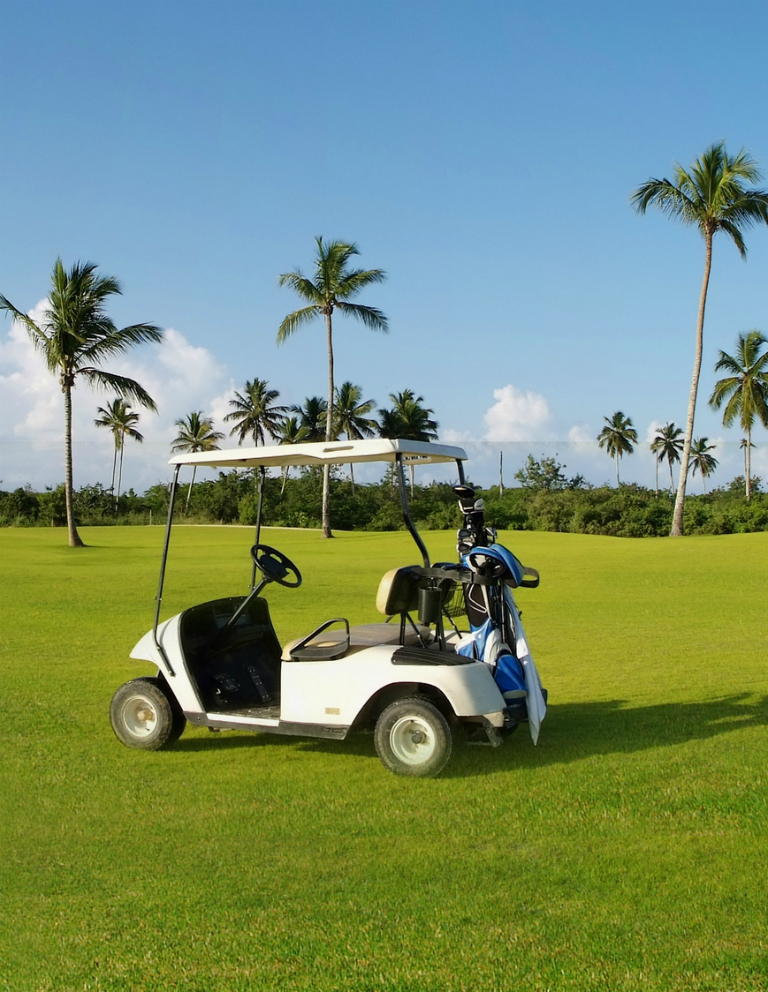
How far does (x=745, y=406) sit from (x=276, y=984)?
50.6m

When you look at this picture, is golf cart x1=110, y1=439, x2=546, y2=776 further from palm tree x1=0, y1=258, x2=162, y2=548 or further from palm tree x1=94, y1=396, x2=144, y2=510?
palm tree x1=94, y1=396, x2=144, y2=510

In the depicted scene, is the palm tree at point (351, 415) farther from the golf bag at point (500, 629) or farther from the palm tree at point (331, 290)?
the golf bag at point (500, 629)

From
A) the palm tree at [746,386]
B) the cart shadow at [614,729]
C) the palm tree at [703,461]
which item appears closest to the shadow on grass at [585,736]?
the cart shadow at [614,729]

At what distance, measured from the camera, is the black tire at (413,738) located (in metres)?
5.57

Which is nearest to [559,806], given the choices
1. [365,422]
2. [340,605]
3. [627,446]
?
[340,605]

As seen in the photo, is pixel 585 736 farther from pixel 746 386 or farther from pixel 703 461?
pixel 703 461

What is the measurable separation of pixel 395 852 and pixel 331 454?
2.59m

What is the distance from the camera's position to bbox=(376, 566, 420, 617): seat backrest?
19.2 ft

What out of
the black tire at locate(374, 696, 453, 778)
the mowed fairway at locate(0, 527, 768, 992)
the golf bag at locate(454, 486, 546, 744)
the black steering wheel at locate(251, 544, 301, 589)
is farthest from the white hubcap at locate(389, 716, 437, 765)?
the black steering wheel at locate(251, 544, 301, 589)

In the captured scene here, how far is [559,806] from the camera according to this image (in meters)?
5.05

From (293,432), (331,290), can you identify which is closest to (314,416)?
(293,432)

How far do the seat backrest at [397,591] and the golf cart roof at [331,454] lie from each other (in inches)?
28.4

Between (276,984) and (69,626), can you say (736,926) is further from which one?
(69,626)

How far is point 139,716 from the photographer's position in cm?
659
